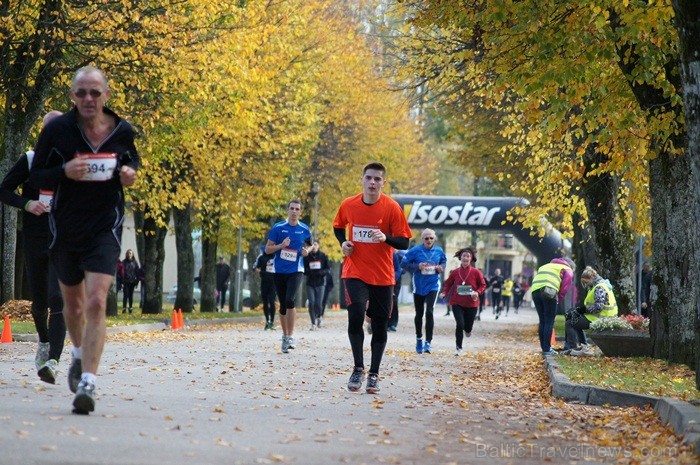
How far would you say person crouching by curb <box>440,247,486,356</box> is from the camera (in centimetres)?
2255

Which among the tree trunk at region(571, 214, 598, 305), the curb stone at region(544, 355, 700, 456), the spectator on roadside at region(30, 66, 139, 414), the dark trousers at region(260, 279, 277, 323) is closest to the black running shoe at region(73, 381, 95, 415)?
the spectator on roadside at region(30, 66, 139, 414)

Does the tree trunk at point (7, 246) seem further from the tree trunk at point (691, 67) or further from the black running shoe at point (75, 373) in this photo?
the tree trunk at point (691, 67)

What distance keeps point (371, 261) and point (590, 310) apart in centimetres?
976

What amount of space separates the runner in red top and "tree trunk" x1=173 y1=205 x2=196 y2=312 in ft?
87.5

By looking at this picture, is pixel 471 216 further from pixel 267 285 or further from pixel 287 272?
pixel 287 272

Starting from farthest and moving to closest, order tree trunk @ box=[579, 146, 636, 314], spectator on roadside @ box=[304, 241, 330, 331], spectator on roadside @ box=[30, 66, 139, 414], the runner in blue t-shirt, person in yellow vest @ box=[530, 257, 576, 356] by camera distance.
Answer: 1. spectator on roadside @ box=[304, 241, 330, 331]
2. tree trunk @ box=[579, 146, 636, 314]
3. person in yellow vest @ box=[530, 257, 576, 356]
4. the runner in blue t-shirt
5. spectator on roadside @ box=[30, 66, 139, 414]

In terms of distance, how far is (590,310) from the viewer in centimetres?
2156

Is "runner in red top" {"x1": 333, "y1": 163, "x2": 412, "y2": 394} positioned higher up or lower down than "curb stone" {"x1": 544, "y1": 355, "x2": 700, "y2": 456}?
higher up

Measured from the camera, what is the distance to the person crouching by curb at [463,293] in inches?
888

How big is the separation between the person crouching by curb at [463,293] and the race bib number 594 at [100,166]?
544 inches

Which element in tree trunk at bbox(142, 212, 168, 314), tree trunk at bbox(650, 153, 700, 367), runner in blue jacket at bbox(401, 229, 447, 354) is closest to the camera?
tree trunk at bbox(650, 153, 700, 367)

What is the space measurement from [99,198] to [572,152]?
1908cm

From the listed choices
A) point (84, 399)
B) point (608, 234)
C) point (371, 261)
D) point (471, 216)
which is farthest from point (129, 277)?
point (84, 399)

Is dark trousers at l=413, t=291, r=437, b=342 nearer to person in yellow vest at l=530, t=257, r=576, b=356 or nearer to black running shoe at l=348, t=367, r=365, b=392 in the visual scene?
person in yellow vest at l=530, t=257, r=576, b=356
